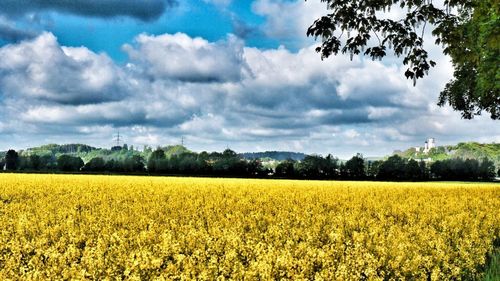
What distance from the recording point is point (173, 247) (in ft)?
31.5

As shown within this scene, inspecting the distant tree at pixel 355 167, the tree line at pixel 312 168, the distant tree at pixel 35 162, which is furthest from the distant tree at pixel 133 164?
the distant tree at pixel 355 167

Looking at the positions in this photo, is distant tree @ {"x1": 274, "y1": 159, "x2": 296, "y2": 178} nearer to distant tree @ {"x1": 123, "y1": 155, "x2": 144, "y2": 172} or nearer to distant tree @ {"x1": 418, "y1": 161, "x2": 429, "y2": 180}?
distant tree @ {"x1": 418, "y1": 161, "x2": 429, "y2": 180}

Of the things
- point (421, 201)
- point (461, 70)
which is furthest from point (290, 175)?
point (421, 201)

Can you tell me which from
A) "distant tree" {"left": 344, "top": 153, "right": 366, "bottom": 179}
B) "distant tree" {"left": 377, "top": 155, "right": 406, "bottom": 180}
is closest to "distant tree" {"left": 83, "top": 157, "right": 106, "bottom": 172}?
"distant tree" {"left": 344, "top": 153, "right": 366, "bottom": 179}

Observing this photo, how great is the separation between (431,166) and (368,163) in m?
12.8

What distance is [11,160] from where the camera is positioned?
132 metres

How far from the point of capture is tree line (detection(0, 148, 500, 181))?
310ft

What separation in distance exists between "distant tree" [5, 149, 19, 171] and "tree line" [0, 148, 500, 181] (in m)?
22.1

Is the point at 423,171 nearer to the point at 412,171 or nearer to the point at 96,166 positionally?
the point at 412,171

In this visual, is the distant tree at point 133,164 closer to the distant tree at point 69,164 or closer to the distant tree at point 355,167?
the distant tree at point 69,164

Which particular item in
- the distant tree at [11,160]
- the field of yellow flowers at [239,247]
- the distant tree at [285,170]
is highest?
the distant tree at [11,160]

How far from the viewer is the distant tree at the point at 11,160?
427ft

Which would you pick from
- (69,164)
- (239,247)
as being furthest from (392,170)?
(239,247)

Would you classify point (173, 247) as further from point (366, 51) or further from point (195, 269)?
point (366, 51)
